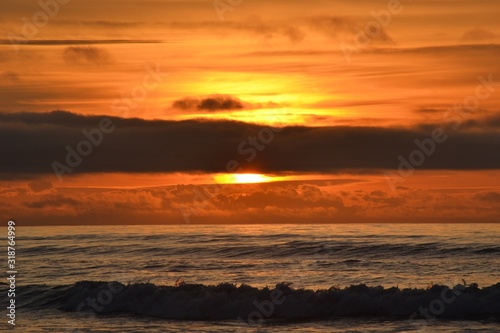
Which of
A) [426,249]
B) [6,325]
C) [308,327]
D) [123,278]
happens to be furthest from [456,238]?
[6,325]

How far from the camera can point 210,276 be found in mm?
39000

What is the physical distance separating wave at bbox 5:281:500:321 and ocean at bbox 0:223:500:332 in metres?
0.05

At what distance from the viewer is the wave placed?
28.4 metres

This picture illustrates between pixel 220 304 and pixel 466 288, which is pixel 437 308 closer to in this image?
Result: pixel 466 288

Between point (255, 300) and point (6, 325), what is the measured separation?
1043 cm

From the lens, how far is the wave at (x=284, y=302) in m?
28.4

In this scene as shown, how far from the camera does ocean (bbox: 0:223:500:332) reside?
2750 centimetres

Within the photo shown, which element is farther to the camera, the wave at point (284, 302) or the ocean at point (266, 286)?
the wave at point (284, 302)

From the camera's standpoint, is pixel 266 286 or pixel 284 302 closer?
pixel 284 302

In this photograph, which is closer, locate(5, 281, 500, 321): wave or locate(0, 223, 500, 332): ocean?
locate(0, 223, 500, 332): ocean

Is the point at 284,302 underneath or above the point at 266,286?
underneath

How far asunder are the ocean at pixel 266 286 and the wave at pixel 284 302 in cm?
5

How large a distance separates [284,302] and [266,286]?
13.3 ft

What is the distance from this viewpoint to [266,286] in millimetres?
33719
